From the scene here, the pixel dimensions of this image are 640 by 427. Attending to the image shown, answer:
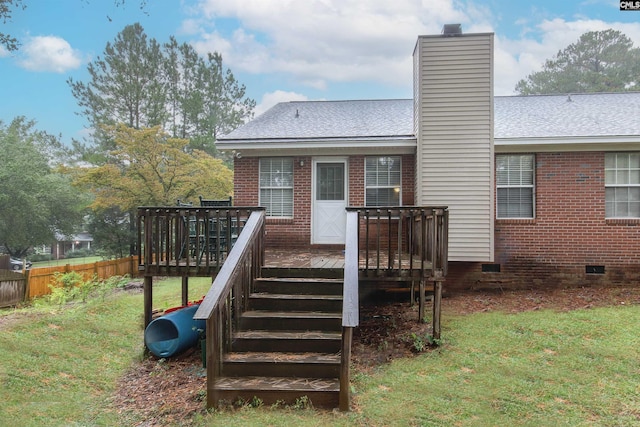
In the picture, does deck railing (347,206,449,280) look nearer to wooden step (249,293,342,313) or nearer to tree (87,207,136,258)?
wooden step (249,293,342,313)

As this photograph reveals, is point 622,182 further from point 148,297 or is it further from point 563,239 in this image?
point 148,297

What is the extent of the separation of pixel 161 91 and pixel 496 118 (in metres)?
20.0

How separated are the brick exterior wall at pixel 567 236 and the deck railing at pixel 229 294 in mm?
5310

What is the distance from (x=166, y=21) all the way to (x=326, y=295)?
26726 mm

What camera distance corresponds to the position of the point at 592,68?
29391 millimetres

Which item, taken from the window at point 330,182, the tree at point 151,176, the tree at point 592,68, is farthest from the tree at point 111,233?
the tree at point 592,68

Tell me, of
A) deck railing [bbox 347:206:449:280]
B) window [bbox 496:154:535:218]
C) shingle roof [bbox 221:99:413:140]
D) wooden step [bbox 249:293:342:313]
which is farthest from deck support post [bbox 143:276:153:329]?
window [bbox 496:154:535:218]

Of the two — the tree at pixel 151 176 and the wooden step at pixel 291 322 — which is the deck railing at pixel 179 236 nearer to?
the wooden step at pixel 291 322

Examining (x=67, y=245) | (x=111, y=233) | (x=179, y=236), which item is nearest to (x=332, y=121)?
(x=179, y=236)

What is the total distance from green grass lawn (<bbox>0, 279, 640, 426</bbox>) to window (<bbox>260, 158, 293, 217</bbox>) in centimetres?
375

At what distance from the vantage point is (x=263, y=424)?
370 centimetres

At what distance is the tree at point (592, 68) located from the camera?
27.4m

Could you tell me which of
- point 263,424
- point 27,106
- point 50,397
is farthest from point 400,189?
point 27,106

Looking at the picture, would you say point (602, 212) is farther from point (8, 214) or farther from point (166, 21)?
point (8, 214)
